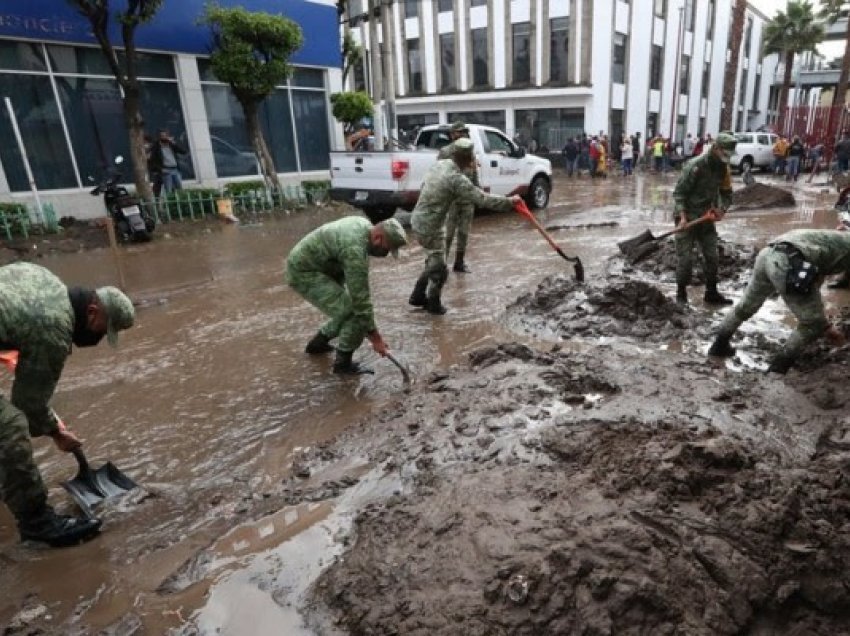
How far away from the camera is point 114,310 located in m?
2.88

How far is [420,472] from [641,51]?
106 feet

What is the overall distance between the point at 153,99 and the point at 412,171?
20.1ft

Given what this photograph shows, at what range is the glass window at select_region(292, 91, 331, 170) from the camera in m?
15.1

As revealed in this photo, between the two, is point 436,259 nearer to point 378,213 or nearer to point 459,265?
point 459,265

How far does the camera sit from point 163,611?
2344 millimetres

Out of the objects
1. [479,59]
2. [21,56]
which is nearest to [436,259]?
[21,56]

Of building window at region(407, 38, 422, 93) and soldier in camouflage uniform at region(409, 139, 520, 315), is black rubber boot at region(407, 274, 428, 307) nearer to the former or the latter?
soldier in camouflage uniform at region(409, 139, 520, 315)

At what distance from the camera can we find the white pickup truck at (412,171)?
1045cm

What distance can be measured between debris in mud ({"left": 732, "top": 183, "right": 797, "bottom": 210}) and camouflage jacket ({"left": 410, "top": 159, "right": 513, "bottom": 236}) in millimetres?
9649

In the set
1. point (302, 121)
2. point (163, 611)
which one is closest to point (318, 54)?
point (302, 121)

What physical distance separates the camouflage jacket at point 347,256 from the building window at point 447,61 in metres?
29.5

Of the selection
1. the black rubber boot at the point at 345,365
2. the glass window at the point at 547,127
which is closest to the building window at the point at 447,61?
the glass window at the point at 547,127

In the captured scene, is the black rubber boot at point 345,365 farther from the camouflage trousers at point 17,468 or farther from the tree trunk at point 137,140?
the tree trunk at point 137,140

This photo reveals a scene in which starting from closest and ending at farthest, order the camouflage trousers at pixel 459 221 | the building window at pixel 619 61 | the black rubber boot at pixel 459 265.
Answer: the camouflage trousers at pixel 459 221
the black rubber boot at pixel 459 265
the building window at pixel 619 61
